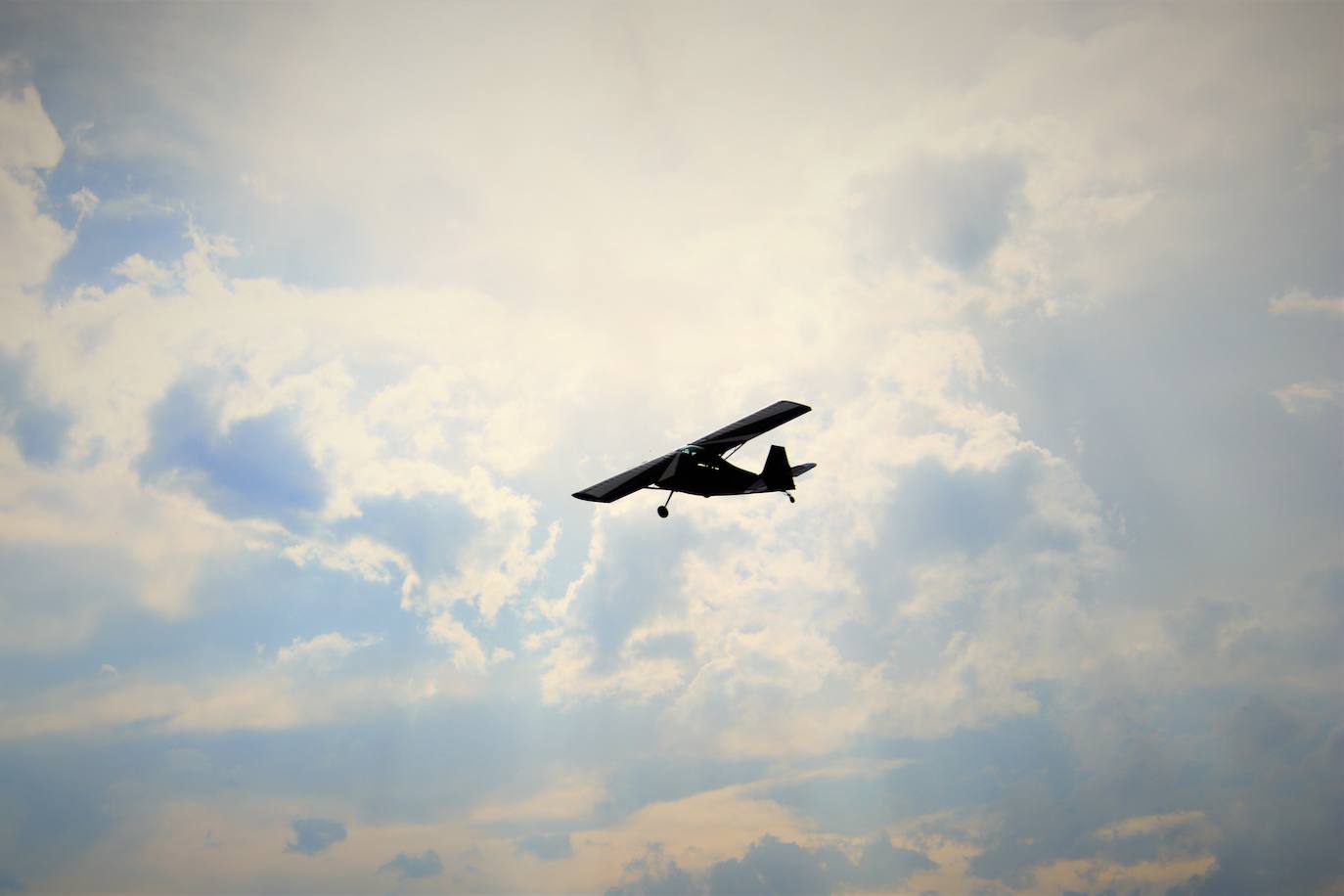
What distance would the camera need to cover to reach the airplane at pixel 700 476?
2318 inches

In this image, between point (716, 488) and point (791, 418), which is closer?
point (716, 488)

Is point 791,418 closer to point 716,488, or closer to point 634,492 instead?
point 716,488

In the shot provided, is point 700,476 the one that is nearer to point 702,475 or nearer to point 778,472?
point 702,475

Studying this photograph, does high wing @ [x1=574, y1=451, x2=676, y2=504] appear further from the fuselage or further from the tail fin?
the tail fin

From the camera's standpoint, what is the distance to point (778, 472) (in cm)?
6141

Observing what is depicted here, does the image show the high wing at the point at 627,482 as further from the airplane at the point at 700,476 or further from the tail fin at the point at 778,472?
the tail fin at the point at 778,472

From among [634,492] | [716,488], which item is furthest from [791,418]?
[634,492]

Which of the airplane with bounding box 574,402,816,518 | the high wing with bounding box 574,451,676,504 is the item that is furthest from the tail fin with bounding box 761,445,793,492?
the high wing with bounding box 574,451,676,504

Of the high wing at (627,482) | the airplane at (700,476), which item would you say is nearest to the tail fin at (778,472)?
the airplane at (700,476)

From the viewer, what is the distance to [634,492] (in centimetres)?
5906

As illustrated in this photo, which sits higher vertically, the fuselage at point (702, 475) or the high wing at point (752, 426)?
the high wing at point (752, 426)

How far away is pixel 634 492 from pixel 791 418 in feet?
54.8

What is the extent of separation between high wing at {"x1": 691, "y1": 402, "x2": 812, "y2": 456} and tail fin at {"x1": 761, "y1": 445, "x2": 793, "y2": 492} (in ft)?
14.2

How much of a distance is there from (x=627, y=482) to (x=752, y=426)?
13.9 m
